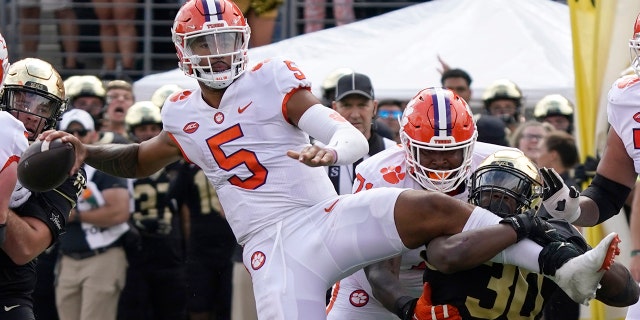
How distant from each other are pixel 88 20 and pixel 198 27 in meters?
6.34

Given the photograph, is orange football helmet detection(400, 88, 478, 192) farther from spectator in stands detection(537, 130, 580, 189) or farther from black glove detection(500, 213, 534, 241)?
spectator in stands detection(537, 130, 580, 189)

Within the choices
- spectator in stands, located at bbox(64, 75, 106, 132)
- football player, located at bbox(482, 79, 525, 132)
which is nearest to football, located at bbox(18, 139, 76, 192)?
spectator in stands, located at bbox(64, 75, 106, 132)

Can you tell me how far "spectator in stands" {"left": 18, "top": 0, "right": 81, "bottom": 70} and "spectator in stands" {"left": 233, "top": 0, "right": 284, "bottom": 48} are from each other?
5.68ft

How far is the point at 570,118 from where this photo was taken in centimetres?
859

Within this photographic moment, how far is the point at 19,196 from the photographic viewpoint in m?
4.90

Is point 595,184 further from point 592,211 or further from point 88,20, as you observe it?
point 88,20

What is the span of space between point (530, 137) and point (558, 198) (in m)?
3.05

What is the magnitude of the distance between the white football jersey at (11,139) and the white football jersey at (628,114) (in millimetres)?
2239

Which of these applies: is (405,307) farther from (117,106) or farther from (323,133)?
(117,106)

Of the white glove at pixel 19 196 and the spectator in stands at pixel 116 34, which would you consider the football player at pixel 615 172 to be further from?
the spectator in stands at pixel 116 34

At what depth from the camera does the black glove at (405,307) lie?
4441 mm

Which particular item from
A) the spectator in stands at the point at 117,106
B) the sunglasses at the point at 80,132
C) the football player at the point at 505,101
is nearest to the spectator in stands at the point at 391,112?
the football player at the point at 505,101

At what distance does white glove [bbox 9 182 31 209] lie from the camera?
4.88m

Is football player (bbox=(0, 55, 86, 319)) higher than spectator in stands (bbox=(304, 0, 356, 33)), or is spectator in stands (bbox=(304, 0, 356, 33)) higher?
football player (bbox=(0, 55, 86, 319))
